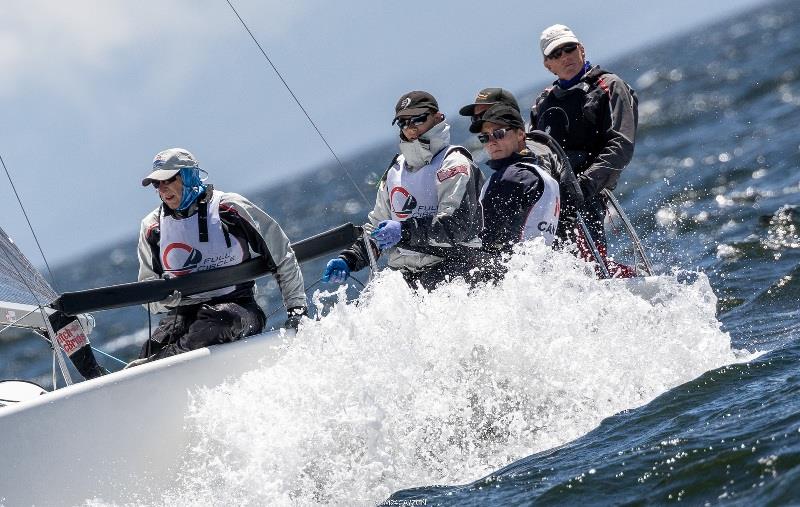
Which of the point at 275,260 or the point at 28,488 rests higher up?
the point at 275,260

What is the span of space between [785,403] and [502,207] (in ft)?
6.52

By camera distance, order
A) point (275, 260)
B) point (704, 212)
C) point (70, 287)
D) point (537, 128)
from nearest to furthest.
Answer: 1. point (275, 260)
2. point (537, 128)
3. point (704, 212)
4. point (70, 287)

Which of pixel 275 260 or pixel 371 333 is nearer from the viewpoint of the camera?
pixel 371 333

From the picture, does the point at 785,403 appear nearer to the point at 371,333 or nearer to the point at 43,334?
the point at 371,333

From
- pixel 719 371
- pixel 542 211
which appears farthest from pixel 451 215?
pixel 719 371

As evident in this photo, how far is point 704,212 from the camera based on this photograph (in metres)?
11.3

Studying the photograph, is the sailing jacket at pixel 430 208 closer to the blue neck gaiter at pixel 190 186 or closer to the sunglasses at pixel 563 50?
the blue neck gaiter at pixel 190 186

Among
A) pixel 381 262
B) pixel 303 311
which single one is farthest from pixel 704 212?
pixel 303 311

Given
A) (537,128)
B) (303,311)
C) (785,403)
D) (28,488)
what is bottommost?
(785,403)

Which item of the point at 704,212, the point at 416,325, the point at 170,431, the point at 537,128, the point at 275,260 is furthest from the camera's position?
the point at 704,212

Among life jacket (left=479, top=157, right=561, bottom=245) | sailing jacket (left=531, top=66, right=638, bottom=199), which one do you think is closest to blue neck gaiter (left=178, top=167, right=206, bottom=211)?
life jacket (left=479, top=157, right=561, bottom=245)

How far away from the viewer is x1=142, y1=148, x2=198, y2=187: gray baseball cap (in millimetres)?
5203

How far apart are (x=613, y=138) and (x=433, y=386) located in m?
2.53

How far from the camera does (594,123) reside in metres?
6.82
